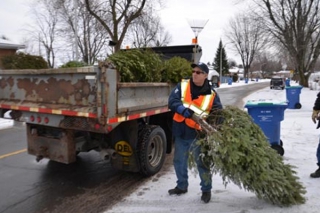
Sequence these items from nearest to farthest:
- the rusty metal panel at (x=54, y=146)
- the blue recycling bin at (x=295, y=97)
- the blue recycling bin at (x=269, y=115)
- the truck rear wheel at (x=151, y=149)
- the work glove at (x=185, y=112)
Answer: the work glove at (x=185, y=112)
the rusty metal panel at (x=54, y=146)
the truck rear wheel at (x=151, y=149)
the blue recycling bin at (x=269, y=115)
the blue recycling bin at (x=295, y=97)

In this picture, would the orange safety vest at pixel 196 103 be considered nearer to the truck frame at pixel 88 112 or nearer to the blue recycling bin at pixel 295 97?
the truck frame at pixel 88 112

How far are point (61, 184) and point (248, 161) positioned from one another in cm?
295

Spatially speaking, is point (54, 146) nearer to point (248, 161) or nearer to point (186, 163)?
point (186, 163)

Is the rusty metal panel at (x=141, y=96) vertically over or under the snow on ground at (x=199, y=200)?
over

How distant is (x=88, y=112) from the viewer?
3928 millimetres

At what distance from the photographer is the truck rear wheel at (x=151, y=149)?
4.88m

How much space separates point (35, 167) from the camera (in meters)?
5.69

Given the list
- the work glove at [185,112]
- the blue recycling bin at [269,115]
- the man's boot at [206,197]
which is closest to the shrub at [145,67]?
the work glove at [185,112]

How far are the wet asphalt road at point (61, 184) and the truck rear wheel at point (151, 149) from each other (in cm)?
18

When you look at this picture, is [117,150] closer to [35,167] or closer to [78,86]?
[78,86]

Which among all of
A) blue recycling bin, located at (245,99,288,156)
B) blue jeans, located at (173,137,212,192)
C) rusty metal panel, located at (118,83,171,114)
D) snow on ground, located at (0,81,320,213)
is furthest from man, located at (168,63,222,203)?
blue recycling bin, located at (245,99,288,156)

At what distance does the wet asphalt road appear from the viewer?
4.12 meters

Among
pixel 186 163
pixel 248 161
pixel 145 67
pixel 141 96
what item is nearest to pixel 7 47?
pixel 145 67

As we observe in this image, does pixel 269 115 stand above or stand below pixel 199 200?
above
